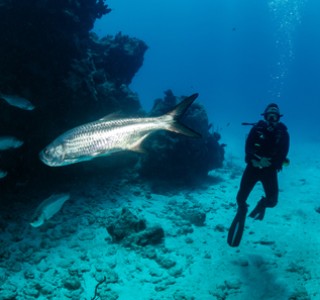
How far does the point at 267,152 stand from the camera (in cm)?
673

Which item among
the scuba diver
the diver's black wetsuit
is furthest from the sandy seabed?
the diver's black wetsuit

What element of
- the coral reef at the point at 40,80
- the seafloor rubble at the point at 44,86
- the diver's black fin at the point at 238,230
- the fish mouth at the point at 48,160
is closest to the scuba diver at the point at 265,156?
the diver's black fin at the point at 238,230

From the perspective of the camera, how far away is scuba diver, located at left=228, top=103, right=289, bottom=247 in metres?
6.55

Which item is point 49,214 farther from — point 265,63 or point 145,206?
point 265,63

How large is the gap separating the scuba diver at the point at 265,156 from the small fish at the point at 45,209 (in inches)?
158

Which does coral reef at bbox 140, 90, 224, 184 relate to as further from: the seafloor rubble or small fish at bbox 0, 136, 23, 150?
small fish at bbox 0, 136, 23, 150

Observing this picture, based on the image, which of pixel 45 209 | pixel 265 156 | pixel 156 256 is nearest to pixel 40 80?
pixel 45 209

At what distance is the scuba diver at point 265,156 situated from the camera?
6.55 meters

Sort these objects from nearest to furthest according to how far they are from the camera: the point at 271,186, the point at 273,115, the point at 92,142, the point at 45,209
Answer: the point at 92,142 → the point at 45,209 → the point at 273,115 → the point at 271,186

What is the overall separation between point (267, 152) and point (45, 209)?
4.96 meters

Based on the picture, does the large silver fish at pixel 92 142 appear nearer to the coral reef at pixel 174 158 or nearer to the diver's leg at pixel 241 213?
the diver's leg at pixel 241 213

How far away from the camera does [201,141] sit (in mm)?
11898

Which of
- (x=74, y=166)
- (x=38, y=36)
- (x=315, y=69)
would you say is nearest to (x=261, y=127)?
(x=74, y=166)

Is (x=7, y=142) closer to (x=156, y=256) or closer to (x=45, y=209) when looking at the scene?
(x=45, y=209)
